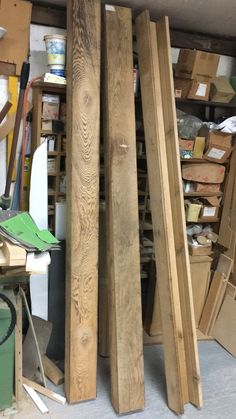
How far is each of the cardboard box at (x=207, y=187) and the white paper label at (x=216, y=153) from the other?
20 cm

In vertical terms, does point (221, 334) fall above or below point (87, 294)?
below

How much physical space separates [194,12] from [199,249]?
1510 millimetres

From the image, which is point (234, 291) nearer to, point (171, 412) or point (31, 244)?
point (171, 412)

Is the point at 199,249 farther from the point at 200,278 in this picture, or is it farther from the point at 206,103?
the point at 206,103

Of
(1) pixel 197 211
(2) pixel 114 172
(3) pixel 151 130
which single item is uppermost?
(3) pixel 151 130

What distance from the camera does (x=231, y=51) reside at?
262cm

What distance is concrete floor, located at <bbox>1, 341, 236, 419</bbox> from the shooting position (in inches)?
74.7

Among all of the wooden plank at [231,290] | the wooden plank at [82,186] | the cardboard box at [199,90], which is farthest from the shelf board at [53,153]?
the wooden plank at [231,290]

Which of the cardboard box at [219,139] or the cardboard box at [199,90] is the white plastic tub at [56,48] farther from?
the cardboard box at [219,139]

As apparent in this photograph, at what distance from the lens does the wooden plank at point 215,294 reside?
2609 millimetres

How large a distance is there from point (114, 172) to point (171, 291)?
68cm

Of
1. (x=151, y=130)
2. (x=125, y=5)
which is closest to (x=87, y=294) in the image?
(x=151, y=130)

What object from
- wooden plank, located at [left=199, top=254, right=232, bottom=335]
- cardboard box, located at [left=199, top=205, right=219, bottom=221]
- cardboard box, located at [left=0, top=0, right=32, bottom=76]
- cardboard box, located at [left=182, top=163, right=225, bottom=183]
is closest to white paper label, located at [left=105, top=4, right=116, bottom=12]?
cardboard box, located at [left=0, top=0, right=32, bottom=76]

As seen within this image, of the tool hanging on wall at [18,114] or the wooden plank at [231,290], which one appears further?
the wooden plank at [231,290]
